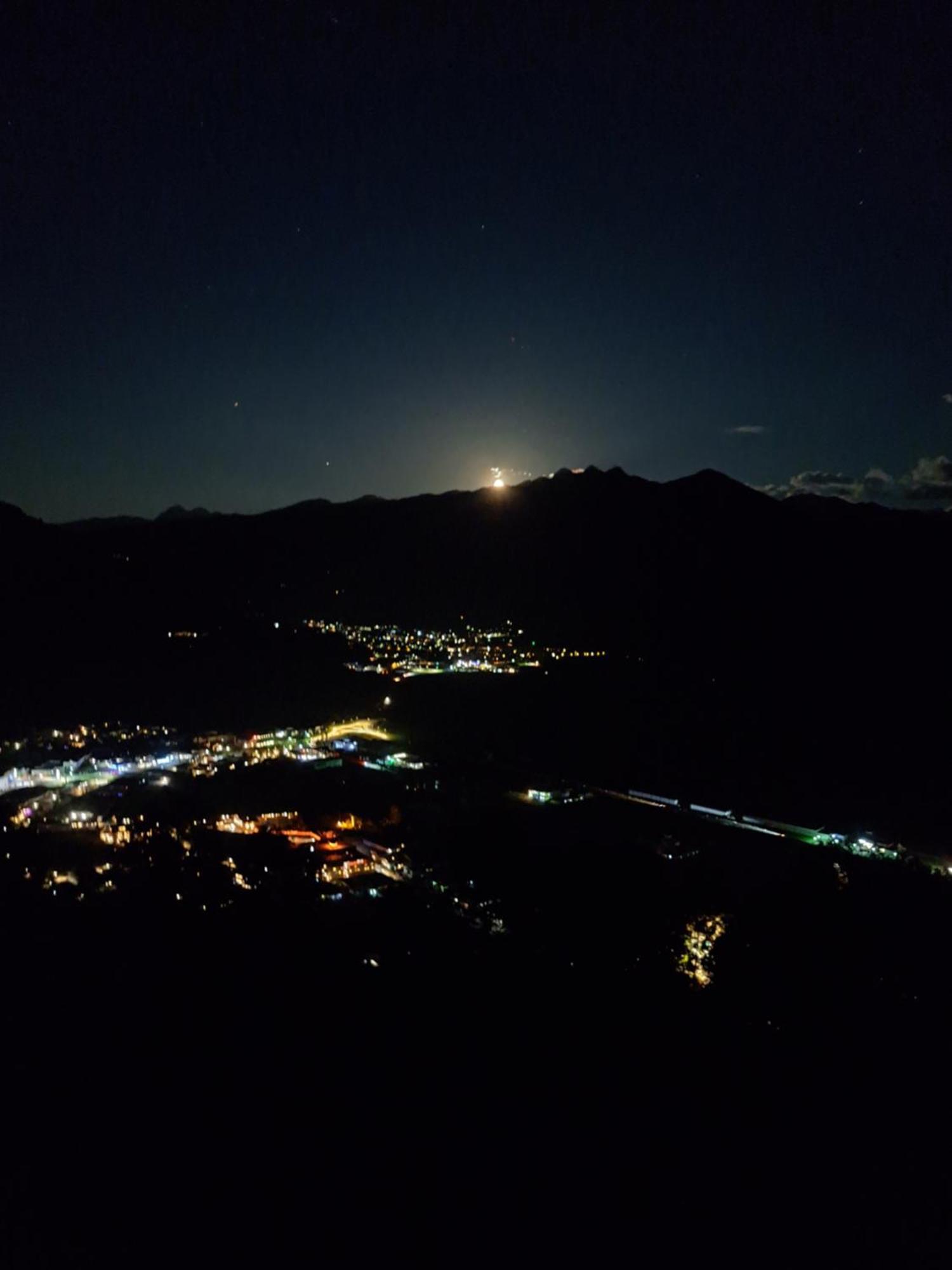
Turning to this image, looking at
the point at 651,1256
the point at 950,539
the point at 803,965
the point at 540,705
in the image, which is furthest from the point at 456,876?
the point at 950,539

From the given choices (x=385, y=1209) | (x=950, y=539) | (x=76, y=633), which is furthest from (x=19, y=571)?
(x=950, y=539)

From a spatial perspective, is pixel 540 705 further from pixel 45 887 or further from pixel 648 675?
pixel 45 887

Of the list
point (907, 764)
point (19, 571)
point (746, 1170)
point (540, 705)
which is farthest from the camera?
point (19, 571)

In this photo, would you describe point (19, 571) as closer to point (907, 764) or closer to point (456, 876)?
point (456, 876)

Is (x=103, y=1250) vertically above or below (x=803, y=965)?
above

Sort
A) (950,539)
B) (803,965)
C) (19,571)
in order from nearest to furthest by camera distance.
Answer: (803,965) → (19,571) → (950,539)

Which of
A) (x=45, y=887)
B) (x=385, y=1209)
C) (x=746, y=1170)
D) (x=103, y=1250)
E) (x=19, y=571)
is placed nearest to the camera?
(x=103, y=1250)

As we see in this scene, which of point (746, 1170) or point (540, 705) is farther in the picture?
point (540, 705)

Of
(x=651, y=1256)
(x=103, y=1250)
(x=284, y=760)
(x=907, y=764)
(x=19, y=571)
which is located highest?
(x=19, y=571)

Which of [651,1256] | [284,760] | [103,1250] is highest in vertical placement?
[103,1250]
